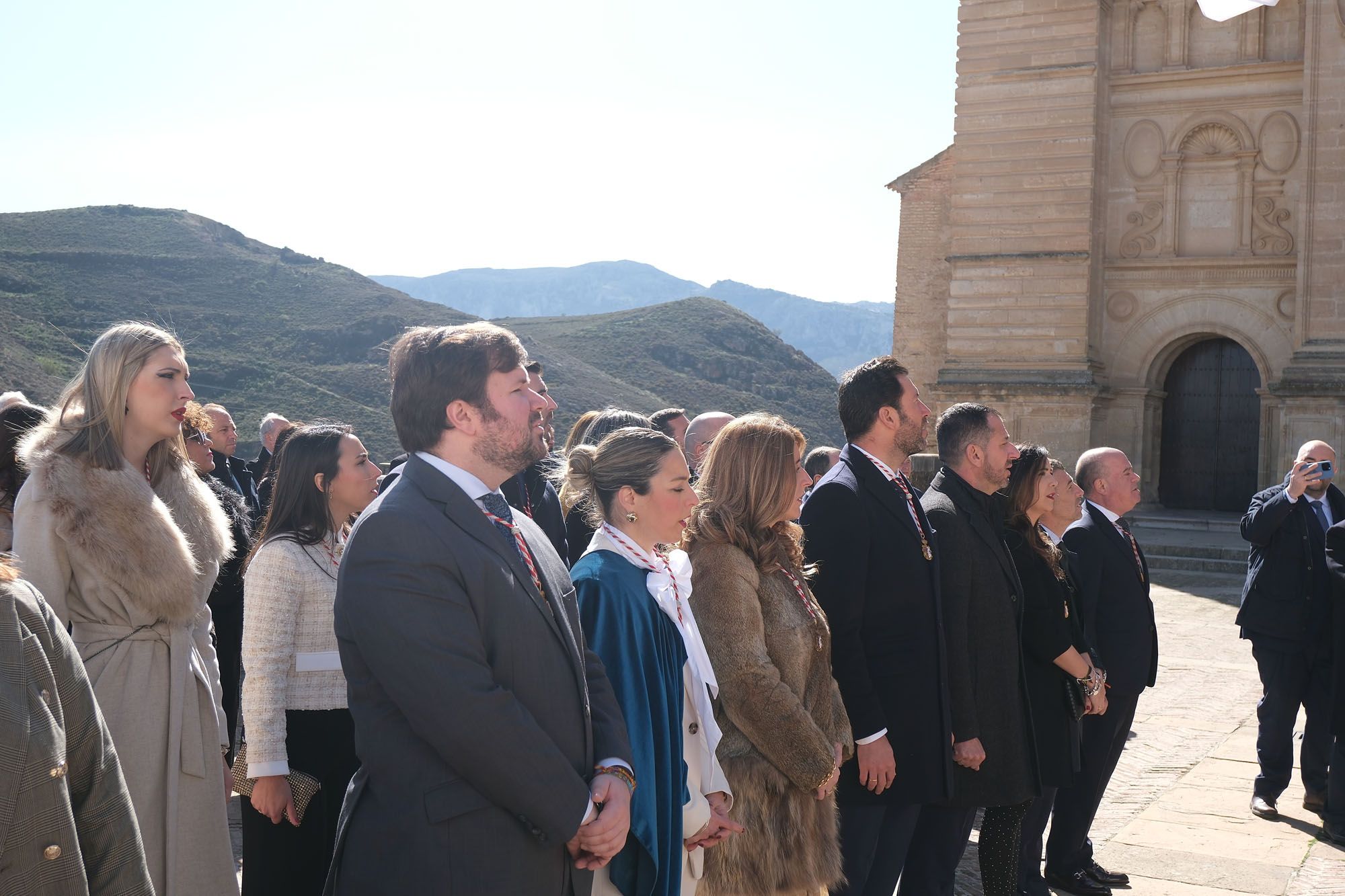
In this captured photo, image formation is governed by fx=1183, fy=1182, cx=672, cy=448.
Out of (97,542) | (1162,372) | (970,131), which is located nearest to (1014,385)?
(1162,372)

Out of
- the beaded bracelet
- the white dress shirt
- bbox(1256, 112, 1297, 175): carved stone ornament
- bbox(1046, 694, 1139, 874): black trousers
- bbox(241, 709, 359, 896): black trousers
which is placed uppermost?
bbox(1256, 112, 1297, 175): carved stone ornament

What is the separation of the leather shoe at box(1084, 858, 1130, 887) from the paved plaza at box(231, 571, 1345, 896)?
62mm

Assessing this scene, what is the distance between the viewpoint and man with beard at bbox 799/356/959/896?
421 cm

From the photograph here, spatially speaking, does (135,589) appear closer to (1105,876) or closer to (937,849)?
(937,849)

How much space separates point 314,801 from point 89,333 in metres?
38.7

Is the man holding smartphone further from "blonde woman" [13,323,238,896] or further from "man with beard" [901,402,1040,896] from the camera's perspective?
"blonde woman" [13,323,238,896]

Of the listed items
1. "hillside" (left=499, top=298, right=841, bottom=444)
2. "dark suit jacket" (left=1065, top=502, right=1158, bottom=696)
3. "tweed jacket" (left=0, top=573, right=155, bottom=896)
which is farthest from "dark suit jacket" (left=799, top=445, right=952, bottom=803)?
"hillside" (left=499, top=298, right=841, bottom=444)

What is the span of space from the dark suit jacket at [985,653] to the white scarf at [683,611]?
129 cm

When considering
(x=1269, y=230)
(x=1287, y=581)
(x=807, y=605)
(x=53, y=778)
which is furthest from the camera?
(x=1269, y=230)

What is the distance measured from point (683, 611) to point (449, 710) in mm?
1141

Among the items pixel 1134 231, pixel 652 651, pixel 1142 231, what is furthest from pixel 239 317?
pixel 652 651

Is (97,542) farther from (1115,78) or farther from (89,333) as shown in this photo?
(89,333)

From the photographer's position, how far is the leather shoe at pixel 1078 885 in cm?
529

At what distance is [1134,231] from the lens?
20141 mm
